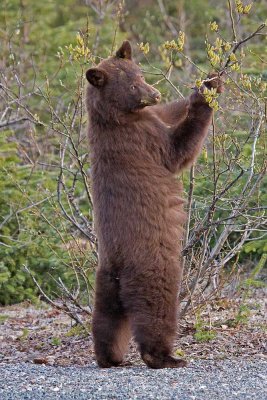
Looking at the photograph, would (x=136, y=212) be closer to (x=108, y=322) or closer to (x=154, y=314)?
(x=154, y=314)

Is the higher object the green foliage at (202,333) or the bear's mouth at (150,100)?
the bear's mouth at (150,100)

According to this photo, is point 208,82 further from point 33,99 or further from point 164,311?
point 33,99

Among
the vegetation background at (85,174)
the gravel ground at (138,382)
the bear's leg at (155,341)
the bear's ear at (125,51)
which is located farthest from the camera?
the vegetation background at (85,174)

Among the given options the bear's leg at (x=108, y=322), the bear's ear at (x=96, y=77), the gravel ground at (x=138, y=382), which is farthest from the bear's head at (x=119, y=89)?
the gravel ground at (x=138, y=382)

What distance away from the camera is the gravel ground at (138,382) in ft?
20.3

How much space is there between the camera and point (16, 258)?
37.0 feet

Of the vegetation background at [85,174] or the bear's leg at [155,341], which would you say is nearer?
the bear's leg at [155,341]

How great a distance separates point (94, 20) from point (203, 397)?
16.1m

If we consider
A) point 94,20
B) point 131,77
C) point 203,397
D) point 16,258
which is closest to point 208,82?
point 131,77

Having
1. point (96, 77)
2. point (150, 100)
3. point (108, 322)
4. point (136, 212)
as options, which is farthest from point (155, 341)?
point (96, 77)

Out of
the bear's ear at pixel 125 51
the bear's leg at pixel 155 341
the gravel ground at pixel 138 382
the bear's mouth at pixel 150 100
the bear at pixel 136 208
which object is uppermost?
the bear's ear at pixel 125 51

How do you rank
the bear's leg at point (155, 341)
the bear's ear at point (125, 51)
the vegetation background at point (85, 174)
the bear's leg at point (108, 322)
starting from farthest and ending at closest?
1. the vegetation background at point (85, 174)
2. the bear's ear at point (125, 51)
3. the bear's leg at point (108, 322)
4. the bear's leg at point (155, 341)

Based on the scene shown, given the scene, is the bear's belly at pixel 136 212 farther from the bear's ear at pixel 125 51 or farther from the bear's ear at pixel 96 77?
the bear's ear at pixel 125 51

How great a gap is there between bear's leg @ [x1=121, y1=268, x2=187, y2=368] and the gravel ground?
0.16 m
